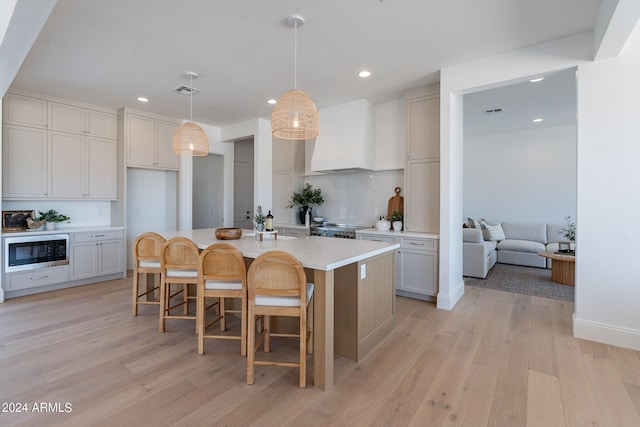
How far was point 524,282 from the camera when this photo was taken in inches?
183

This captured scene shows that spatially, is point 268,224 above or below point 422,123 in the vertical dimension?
below

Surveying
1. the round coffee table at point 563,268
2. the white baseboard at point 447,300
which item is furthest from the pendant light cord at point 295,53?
the round coffee table at point 563,268

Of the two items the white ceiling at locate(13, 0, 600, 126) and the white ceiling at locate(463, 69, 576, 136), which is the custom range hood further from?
the white ceiling at locate(463, 69, 576, 136)

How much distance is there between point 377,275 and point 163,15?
2.77 metres

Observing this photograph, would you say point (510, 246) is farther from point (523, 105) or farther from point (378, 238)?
point (378, 238)

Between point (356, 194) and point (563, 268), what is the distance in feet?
10.8

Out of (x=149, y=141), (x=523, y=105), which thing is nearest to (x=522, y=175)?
(x=523, y=105)

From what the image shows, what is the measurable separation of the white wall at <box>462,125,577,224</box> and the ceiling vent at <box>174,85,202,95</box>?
6.18 meters

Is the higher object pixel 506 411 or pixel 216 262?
pixel 216 262

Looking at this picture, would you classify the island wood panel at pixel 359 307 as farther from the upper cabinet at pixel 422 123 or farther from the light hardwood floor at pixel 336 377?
the upper cabinet at pixel 422 123

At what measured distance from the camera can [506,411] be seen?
5.86ft

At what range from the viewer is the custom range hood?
442 cm

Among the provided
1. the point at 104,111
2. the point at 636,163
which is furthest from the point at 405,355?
the point at 104,111

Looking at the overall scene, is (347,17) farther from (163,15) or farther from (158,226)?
(158,226)
